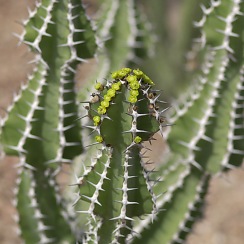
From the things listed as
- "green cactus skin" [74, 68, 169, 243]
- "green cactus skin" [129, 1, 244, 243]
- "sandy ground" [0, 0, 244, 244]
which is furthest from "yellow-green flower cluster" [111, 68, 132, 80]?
"sandy ground" [0, 0, 244, 244]

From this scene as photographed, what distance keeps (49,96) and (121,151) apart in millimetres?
774

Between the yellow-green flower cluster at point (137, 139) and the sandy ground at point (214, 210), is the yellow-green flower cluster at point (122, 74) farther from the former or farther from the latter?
the sandy ground at point (214, 210)

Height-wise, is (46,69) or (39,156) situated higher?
(46,69)

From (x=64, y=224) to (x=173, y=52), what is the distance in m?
3.17

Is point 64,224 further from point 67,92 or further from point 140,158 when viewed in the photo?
point 140,158

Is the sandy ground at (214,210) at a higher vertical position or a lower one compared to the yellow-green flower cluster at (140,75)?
lower

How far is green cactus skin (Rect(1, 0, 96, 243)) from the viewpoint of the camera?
2625 mm

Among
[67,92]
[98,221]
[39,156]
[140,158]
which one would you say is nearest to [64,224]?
[39,156]

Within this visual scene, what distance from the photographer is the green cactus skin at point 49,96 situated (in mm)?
2625

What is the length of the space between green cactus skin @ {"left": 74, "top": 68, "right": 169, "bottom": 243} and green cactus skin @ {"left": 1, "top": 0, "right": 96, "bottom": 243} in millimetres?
673

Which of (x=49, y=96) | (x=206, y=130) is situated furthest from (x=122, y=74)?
(x=206, y=130)

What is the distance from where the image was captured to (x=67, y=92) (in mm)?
2748

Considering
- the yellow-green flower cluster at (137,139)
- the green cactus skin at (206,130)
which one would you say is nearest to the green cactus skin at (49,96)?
the green cactus skin at (206,130)

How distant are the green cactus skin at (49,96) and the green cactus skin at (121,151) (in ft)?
2.21
